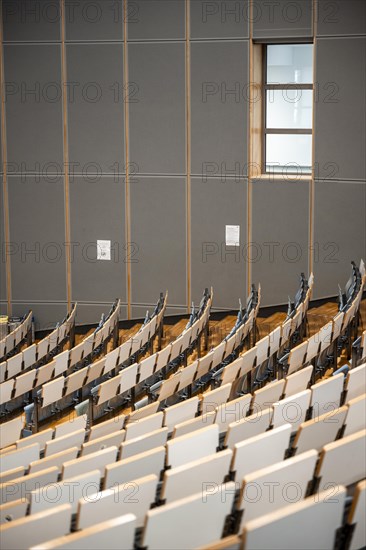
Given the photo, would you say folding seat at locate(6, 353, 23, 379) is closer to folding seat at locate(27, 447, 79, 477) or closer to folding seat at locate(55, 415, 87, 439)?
folding seat at locate(55, 415, 87, 439)

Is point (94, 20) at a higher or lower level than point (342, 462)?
higher

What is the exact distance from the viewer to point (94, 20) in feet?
16.3

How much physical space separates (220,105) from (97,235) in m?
1.16

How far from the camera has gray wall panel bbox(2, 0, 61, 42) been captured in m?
5.00

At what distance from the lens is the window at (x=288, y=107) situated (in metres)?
4.74

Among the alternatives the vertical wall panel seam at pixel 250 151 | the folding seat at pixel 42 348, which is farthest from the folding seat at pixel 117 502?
the vertical wall panel seam at pixel 250 151

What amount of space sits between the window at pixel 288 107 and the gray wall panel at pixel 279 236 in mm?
163

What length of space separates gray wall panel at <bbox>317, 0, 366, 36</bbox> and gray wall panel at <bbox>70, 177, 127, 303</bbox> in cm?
157

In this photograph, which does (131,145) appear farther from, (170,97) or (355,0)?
(355,0)

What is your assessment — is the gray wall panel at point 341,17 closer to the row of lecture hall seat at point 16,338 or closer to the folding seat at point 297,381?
the row of lecture hall seat at point 16,338

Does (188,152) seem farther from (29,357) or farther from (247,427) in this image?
(247,427)

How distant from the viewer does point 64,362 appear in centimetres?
369

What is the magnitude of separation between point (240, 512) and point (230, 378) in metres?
1.44

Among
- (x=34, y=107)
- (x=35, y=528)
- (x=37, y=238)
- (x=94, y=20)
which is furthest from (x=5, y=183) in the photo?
(x=35, y=528)
